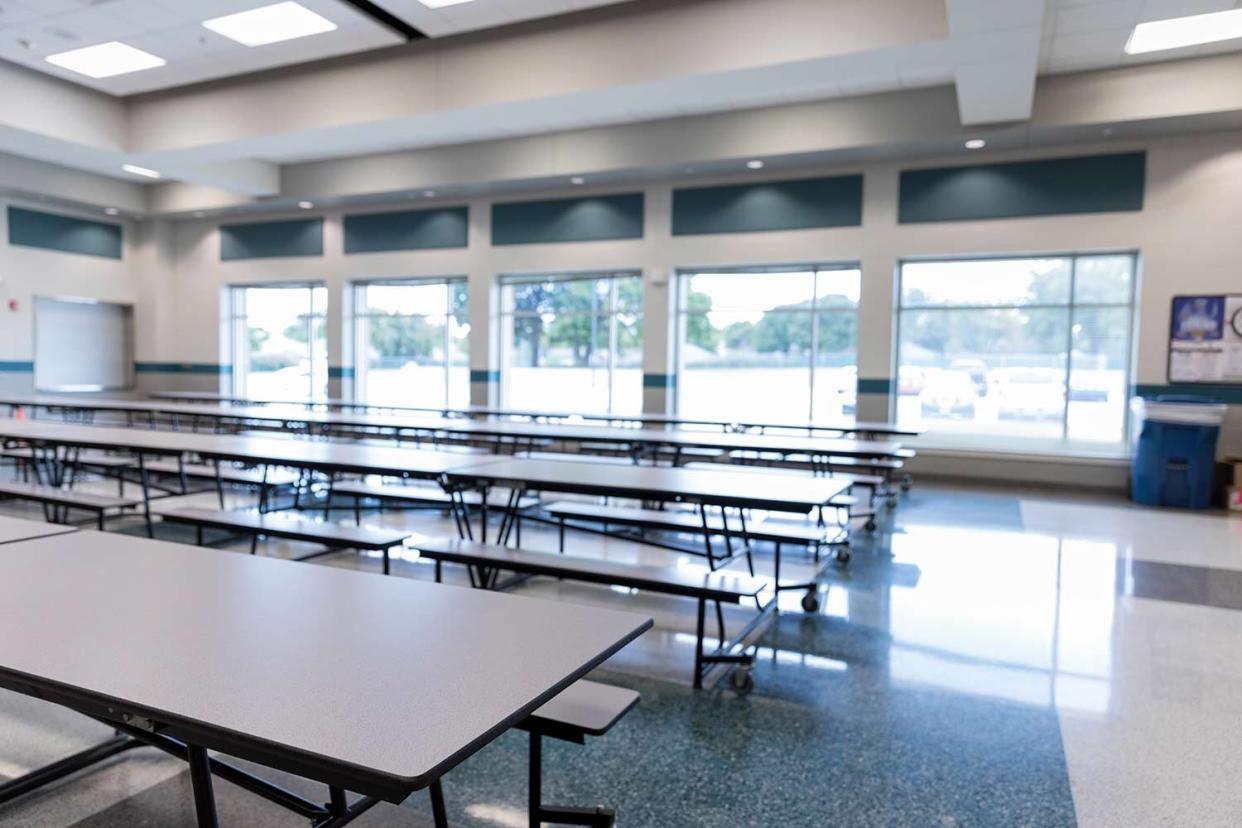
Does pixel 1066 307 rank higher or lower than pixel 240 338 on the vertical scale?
higher

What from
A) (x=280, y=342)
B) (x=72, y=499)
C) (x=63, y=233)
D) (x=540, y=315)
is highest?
(x=63, y=233)

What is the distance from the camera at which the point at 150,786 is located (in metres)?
2.04

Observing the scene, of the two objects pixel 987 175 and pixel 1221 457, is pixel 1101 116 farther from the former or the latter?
pixel 1221 457

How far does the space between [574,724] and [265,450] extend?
10.6 feet

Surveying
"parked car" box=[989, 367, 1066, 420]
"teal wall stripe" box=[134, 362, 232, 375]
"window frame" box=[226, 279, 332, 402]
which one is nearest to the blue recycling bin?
"parked car" box=[989, 367, 1066, 420]

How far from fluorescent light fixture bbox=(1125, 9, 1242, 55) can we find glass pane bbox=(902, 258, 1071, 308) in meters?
2.12

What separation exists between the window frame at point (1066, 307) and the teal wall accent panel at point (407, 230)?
564cm

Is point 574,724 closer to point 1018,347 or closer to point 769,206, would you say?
point 1018,347

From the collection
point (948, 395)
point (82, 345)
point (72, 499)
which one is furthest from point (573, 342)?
point (82, 345)

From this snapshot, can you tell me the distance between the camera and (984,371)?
26.9 feet

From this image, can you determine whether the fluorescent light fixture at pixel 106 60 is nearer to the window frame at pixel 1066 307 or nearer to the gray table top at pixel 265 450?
the gray table top at pixel 265 450

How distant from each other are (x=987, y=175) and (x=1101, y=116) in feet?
3.90

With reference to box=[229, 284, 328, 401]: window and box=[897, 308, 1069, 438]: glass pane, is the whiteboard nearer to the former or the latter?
box=[229, 284, 328, 401]: window

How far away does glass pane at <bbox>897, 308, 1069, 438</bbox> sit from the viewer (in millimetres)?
7898
